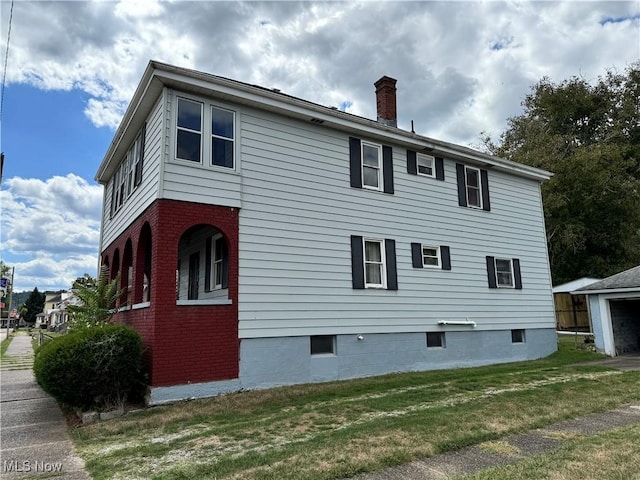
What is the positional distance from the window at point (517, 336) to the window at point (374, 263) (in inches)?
216

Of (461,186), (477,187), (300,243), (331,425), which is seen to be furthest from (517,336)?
Result: (331,425)

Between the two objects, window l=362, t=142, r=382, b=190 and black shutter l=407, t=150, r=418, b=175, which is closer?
window l=362, t=142, r=382, b=190

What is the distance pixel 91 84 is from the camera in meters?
12.1

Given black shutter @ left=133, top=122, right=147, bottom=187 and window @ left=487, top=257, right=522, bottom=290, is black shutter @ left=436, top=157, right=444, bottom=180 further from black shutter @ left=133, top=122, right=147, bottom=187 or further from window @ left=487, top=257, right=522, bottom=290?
black shutter @ left=133, top=122, right=147, bottom=187

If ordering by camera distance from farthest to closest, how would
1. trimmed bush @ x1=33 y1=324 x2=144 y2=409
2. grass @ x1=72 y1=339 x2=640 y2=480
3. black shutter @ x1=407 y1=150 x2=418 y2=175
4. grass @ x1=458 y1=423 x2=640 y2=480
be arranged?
black shutter @ x1=407 y1=150 x2=418 y2=175 < trimmed bush @ x1=33 y1=324 x2=144 y2=409 < grass @ x1=72 y1=339 x2=640 y2=480 < grass @ x1=458 y1=423 x2=640 y2=480

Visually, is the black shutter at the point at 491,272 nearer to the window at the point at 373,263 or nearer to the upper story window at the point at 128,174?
the window at the point at 373,263

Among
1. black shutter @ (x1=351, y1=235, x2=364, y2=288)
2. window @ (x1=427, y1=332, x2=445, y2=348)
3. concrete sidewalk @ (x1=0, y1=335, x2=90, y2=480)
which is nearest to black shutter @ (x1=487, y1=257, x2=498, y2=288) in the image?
window @ (x1=427, y1=332, x2=445, y2=348)

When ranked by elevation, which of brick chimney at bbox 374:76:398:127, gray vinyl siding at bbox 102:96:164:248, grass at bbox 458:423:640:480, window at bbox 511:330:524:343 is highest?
brick chimney at bbox 374:76:398:127

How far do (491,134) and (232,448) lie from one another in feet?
104

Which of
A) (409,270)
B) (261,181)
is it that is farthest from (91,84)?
(409,270)

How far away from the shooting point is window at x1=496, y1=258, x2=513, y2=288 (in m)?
14.0

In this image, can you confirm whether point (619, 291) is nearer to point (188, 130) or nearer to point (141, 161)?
point (188, 130)

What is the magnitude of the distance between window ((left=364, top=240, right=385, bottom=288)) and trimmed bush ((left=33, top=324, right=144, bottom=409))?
5.73 m

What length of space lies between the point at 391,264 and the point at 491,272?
4093 mm
